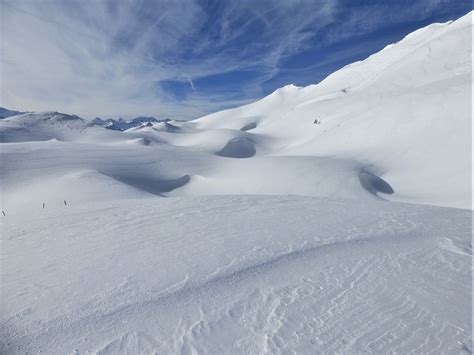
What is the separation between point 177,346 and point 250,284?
1.20m

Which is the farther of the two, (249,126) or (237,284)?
(249,126)

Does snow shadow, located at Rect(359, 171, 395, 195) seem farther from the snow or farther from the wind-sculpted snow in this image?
the wind-sculpted snow

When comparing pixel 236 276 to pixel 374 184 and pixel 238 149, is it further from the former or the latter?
pixel 238 149

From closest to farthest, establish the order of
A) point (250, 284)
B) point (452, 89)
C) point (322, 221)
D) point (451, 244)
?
point (250, 284) < point (451, 244) < point (322, 221) < point (452, 89)

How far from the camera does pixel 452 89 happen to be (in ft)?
65.9

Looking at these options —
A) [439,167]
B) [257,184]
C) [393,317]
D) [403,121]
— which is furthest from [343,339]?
[403,121]

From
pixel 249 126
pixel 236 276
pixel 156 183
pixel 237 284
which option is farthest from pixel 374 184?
pixel 249 126

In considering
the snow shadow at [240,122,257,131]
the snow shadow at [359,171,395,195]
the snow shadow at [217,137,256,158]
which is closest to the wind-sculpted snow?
the snow shadow at [359,171,395,195]

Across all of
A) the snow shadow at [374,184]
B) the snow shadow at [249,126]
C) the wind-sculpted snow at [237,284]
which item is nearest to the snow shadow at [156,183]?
the snow shadow at [374,184]

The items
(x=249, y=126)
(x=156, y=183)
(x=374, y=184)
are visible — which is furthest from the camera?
(x=249, y=126)

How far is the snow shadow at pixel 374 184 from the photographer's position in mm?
13811

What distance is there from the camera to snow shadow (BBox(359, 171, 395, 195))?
45.3ft

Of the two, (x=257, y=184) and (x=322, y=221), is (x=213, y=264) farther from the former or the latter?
(x=257, y=184)

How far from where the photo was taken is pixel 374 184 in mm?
14500
